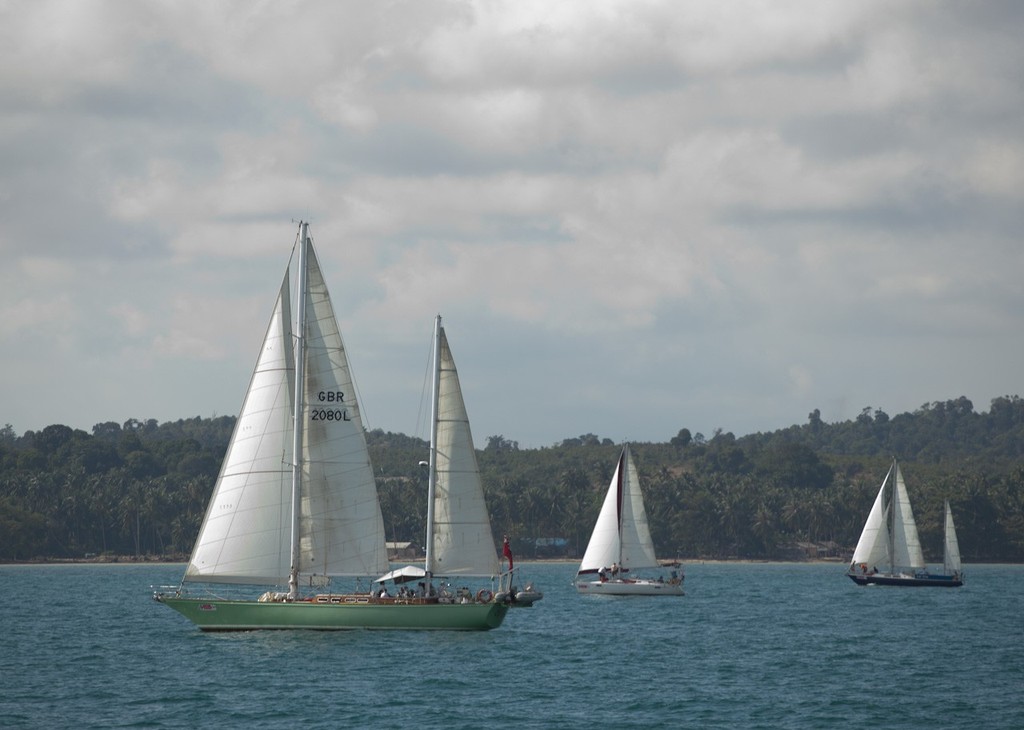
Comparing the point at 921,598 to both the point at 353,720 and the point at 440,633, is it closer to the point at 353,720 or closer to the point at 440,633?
the point at 440,633

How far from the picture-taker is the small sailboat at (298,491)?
54.2 meters

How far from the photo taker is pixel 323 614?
2131 inches

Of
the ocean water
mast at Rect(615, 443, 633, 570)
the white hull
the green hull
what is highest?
mast at Rect(615, 443, 633, 570)

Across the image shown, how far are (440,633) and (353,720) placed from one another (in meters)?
17.6

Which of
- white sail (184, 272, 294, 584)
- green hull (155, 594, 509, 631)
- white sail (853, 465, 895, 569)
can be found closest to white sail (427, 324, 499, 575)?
green hull (155, 594, 509, 631)

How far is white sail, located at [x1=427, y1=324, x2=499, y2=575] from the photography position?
57.9 metres

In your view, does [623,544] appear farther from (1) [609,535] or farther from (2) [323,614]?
(2) [323,614]

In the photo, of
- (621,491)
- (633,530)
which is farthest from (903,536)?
(621,491)

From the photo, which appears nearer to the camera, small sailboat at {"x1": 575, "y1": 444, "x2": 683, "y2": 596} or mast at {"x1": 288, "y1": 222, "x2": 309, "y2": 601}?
mast at {"x1": 288, "y1": 222, "x2": 309, "y2": 601}

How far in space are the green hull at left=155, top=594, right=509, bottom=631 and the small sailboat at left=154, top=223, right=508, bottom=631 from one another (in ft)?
0.18

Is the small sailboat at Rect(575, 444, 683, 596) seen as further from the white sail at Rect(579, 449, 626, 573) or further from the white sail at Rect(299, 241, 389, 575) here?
the white sail at Rect(299, 241, 389, 575)

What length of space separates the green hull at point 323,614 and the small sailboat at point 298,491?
5 centimetres

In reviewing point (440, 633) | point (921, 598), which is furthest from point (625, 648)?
point (921, 598)

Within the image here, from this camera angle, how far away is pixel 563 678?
165 ft
